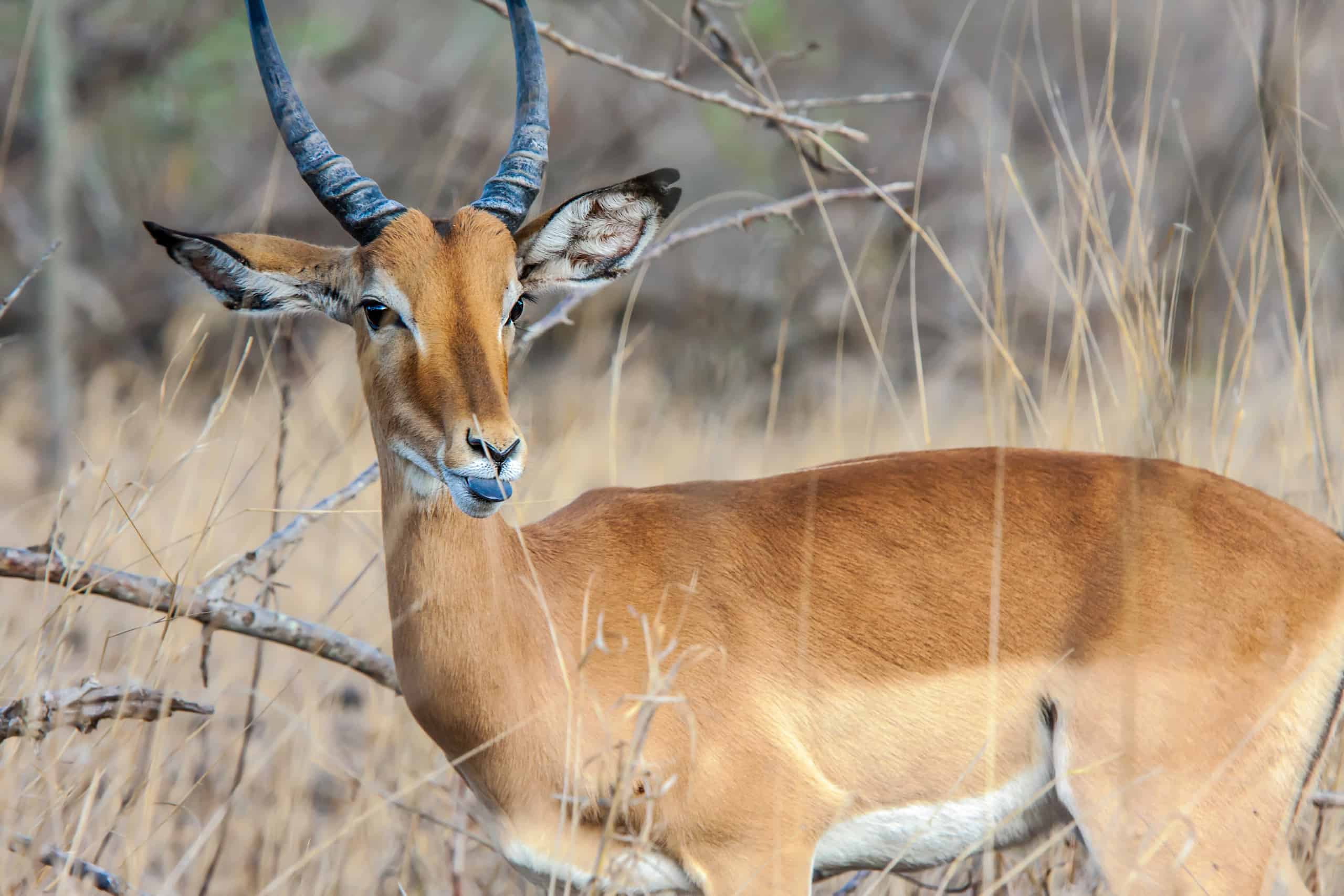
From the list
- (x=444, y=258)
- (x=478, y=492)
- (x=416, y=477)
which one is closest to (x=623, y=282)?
(x=444, y=258)

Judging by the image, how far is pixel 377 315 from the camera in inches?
134

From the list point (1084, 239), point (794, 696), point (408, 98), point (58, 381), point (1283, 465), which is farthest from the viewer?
point (408, 98)

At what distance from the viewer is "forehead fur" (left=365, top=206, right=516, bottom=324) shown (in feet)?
11.0

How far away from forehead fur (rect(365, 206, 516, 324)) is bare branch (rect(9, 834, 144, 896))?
1.48 metres

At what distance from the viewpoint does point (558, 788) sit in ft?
10.7

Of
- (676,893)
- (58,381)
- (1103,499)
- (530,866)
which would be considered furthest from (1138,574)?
(58,381)

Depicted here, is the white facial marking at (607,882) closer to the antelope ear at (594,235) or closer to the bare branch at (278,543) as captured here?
the bare branch at (278,543)

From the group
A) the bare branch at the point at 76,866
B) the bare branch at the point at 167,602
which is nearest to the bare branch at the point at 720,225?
the bare branch at the point at 167,602

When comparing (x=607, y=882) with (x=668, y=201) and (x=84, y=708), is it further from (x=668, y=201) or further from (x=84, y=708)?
(x=668, y=201)

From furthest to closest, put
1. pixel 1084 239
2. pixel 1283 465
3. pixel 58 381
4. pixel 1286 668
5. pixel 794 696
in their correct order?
pixel 58 381 → pixel 1283 465 → pixel 1084 239 → pixel 794 696 → pixel 1286 668

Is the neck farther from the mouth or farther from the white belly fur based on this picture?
the white belly fur

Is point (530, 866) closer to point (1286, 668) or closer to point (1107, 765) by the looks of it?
point (1107, 765)

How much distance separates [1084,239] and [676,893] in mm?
2517

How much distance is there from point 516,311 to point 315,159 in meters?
0.65
